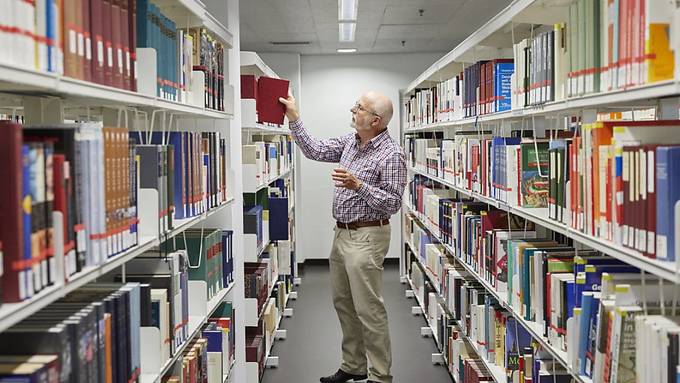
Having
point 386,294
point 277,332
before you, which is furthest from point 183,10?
point 386,294

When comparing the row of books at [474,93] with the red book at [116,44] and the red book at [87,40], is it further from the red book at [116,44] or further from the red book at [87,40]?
the red book at [87,40]

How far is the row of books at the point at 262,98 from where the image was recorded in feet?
15.6

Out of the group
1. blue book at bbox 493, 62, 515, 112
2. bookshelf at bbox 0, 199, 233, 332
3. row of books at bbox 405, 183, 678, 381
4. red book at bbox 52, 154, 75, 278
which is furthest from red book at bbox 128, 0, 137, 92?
blue book at bbox 493, 62, 515, 112

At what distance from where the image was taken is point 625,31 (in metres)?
2.11

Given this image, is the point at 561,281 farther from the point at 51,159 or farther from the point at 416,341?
the point at 416,341

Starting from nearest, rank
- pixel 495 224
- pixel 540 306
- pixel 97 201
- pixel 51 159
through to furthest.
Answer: pixel 51 159 → pixel 97 201 → pixel 540 306 → pixel 495 224

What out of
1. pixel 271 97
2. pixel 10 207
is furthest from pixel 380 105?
pixel 10 207

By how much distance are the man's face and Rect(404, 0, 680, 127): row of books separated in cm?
87

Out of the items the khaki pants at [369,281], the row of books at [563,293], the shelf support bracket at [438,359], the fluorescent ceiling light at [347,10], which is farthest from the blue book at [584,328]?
the fluorescent ceiling light at [347,10]

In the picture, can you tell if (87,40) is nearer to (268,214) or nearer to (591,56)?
(591,56)

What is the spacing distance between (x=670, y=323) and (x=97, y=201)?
157 cm

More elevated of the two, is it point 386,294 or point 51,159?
point 51,159

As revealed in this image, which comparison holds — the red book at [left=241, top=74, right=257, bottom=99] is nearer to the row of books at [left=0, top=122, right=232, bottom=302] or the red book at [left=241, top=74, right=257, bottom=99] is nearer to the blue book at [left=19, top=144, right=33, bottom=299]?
the row of books at [left=0, top=122, right=232, bottom=302]

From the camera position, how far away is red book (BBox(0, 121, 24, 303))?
1.43 metres
